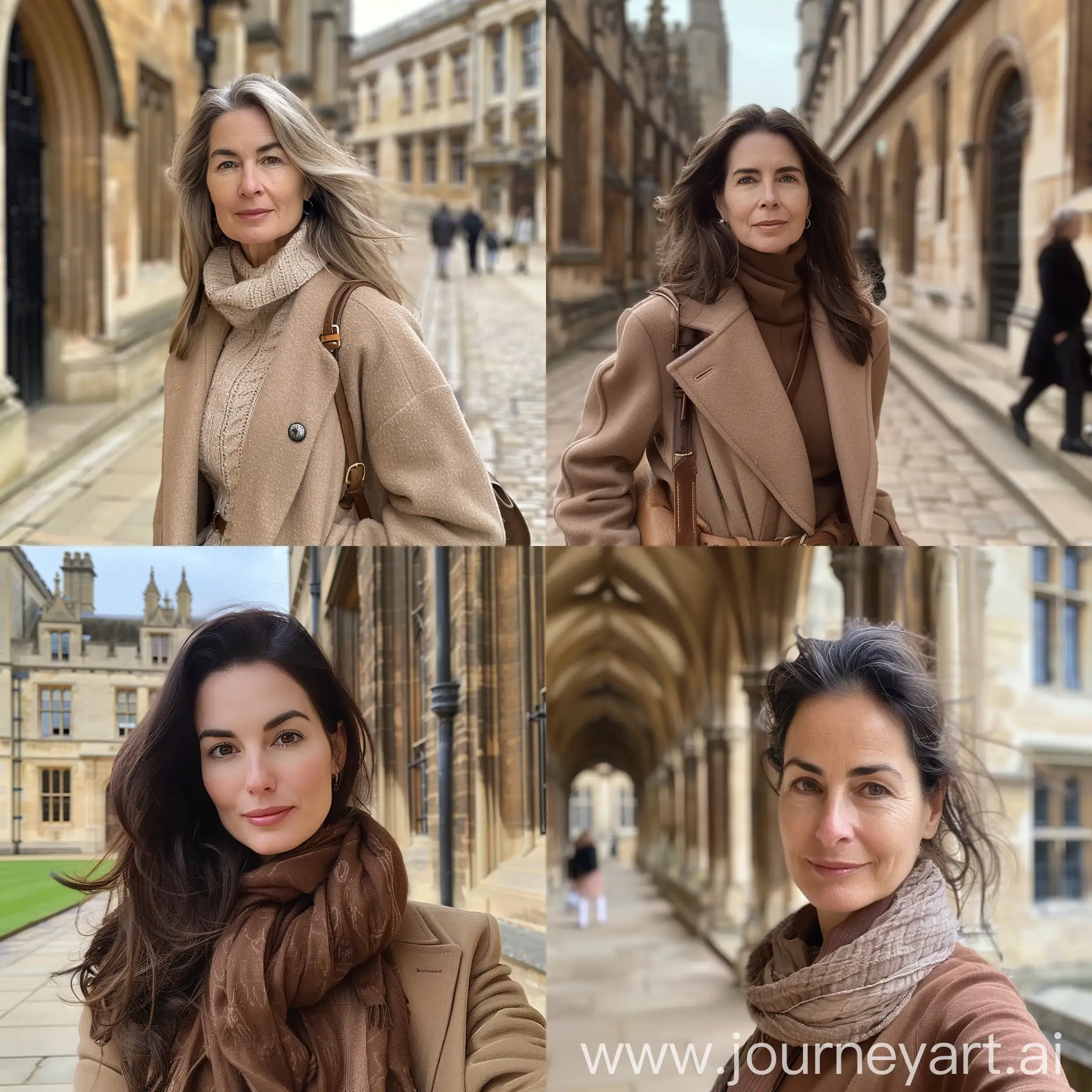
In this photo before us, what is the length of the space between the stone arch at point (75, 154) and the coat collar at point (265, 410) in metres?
2.67

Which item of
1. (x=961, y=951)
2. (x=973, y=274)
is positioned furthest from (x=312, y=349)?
(x=973, y=274)

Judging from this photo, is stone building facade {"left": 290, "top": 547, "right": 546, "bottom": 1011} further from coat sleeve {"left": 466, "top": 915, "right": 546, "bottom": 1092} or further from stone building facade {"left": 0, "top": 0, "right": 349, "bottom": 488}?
stone building facade {"left": 0, "top": 0, "right": 349, "bottom": 488}

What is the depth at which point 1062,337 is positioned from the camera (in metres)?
4.97

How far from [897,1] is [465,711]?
139 inches

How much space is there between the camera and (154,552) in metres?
2.96

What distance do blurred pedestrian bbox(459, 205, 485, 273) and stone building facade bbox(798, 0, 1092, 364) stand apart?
63.1 inches

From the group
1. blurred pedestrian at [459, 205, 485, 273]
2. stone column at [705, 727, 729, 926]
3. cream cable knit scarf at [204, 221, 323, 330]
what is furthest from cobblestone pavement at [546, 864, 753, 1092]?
blurred pedestrian at [459, 205, 485, 273]

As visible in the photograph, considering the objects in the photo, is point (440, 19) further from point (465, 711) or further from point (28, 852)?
point (28, 852)

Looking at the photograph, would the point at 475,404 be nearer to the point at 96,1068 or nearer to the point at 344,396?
the point at 344,396

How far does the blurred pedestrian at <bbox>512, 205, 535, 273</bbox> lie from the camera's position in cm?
479

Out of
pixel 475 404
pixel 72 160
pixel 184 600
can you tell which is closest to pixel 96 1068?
pixel 184 600

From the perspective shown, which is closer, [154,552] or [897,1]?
[154,552]

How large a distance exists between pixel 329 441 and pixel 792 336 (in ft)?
A: 3.87

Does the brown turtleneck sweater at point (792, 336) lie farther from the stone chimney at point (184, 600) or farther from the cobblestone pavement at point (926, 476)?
the stone chimney at point (184, 600)
